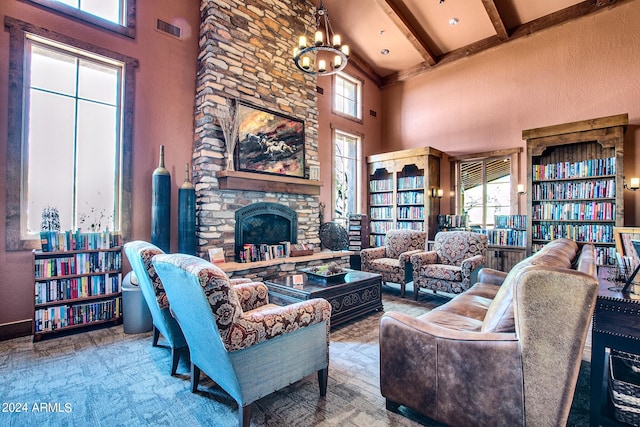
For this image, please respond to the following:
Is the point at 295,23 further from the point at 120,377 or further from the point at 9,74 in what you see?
the point at 120,377

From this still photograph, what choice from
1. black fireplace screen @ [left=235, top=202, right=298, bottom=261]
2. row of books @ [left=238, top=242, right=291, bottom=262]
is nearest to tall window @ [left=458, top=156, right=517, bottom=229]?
black fireplace screen @ [left=235, top=202, right=298, bottom=261]

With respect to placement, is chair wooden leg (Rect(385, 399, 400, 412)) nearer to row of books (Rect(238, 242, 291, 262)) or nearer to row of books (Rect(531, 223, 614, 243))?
row of books (Rect(238, 242, 291, 262))

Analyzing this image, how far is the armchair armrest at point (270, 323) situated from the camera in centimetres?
155

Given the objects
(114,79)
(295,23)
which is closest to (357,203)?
(295,23)

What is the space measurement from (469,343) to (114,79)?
468 cm

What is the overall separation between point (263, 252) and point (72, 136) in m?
2.75

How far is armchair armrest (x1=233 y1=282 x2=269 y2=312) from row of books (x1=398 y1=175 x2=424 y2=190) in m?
4.73

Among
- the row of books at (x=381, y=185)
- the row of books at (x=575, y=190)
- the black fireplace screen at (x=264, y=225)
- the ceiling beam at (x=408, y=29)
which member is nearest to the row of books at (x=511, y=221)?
the row of books at (x=575, y=190)

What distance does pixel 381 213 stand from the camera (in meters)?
7.07

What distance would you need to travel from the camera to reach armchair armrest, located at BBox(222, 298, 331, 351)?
1555mm

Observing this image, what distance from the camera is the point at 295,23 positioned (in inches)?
213

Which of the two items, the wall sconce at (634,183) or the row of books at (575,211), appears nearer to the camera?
the wall sconce at (634,183)

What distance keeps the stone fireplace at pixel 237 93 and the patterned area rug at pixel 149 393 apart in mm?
1818

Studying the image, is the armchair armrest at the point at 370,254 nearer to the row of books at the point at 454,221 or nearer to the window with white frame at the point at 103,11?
the row of books at the point at 454,221
